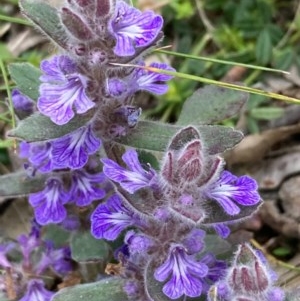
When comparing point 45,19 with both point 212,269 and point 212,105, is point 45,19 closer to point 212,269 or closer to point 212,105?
point 212,105

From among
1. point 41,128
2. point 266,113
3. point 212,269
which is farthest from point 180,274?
point 266,113

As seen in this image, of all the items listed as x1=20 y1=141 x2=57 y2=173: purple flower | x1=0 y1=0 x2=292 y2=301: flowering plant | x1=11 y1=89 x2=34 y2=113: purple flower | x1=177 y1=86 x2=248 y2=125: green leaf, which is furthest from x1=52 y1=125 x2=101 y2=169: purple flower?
x1=177 y1=86 x2=248 y2=125: green leaf

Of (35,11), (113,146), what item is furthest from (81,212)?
(35,11)

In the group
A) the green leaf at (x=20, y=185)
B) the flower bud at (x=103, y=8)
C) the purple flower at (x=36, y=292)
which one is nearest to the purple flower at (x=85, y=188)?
the green leaf at (x=20, y=185)

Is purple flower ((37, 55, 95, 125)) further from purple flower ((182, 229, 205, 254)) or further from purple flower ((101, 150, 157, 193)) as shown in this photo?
purple flower ((182, 229, 205, 254))

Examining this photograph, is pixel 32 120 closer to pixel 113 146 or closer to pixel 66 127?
pixel 66 127

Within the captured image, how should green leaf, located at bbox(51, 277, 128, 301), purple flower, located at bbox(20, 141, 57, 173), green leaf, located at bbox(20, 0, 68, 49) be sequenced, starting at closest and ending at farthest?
1. green leaf, located at bbox(20, 0, 68, 49)
2. green leaf, located at bbox(51, 277, 128, 301)
3. purple flower, located at bbox(20, 141, 57, 173)
